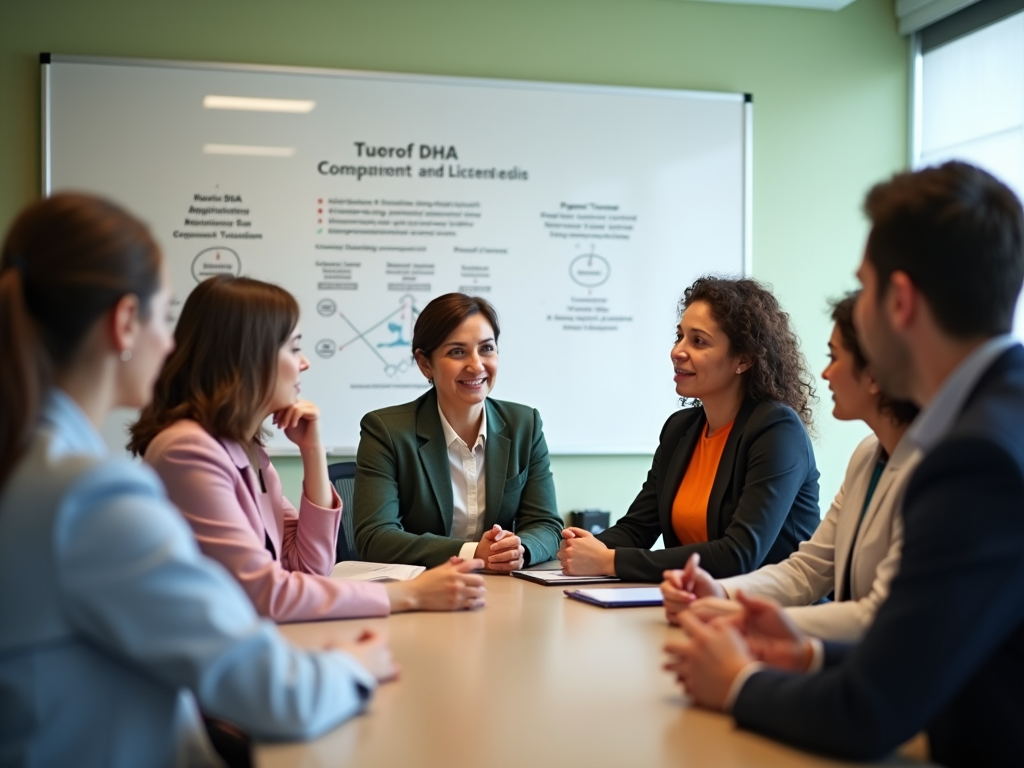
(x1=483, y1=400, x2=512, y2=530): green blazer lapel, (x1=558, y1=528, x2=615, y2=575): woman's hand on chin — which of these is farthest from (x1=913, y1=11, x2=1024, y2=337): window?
(x1=558, y1=528, x2=615, y2=575): woman's hand on chin

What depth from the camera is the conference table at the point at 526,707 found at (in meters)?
1.25

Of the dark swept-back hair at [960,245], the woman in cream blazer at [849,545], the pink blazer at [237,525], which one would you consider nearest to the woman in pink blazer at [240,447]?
the pink blazer at [237,525]

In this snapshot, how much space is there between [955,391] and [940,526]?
23 centimetres

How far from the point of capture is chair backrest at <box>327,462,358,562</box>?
343 cm

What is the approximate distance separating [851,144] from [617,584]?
11.2 feet

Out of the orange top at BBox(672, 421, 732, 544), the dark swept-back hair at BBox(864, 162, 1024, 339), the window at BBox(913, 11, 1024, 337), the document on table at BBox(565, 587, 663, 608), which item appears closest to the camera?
the dark swept-back hair at BBox(864, 162, 1024, 339)

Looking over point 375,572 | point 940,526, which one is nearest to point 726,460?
point 375,572

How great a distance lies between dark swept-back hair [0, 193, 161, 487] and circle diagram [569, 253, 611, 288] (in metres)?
3.54

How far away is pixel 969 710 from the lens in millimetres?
1259

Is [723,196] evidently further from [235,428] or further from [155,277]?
[155,277]

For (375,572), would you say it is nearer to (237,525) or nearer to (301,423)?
(301,423)

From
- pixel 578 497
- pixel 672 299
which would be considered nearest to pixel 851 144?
pixel 672 299

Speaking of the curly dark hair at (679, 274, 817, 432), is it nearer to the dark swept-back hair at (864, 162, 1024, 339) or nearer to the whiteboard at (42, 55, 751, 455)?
the dark swept-back hair at (864, 162, 1024, 339)

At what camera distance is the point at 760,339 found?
296cm
